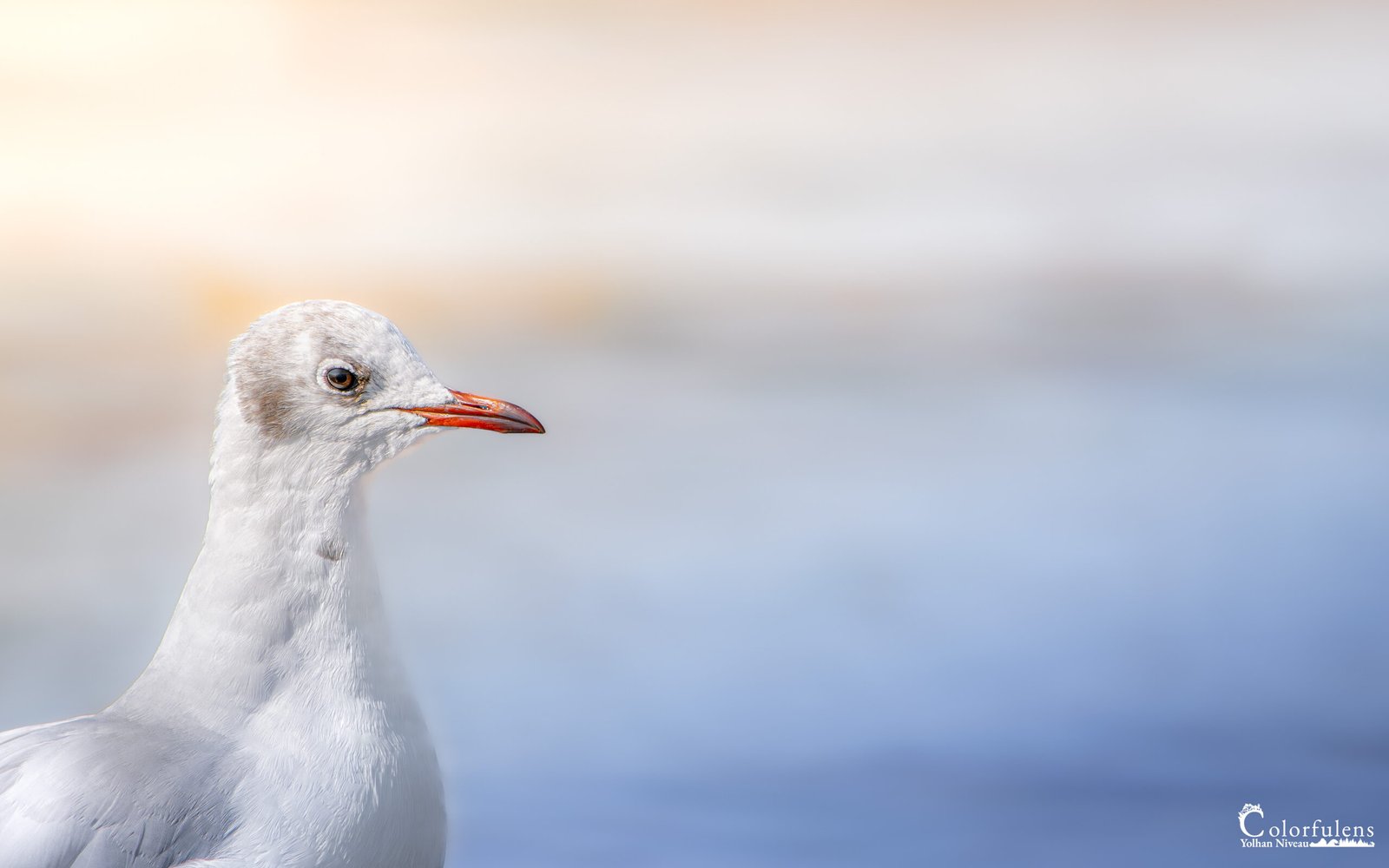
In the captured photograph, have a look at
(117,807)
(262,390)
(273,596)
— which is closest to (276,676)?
(273,596)

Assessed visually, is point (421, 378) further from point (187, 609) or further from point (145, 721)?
point (145, 721)

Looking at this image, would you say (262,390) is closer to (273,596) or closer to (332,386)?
(332,386)

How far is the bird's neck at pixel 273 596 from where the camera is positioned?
88.0 inches

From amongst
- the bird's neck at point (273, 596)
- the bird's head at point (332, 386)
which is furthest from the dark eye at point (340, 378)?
the bird's neck at point (273, 596)

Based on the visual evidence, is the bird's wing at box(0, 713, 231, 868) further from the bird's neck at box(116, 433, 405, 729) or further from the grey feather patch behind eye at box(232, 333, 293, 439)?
the grey feather patch behind eye at box(232, 333, 293, 439)

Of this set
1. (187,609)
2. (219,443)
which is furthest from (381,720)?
(219,443)

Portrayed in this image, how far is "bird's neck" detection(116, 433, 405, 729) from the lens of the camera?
2.23 metres

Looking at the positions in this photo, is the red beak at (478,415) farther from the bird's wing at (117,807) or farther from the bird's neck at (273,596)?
the bird's wing at (117,807)

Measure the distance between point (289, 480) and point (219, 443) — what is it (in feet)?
0.40

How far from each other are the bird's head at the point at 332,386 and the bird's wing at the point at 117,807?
1.52 ft

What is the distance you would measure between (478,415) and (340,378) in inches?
7.8

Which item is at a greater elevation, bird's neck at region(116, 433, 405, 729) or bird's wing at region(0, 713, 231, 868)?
bird's neck at region(116, 433, 405, 729)

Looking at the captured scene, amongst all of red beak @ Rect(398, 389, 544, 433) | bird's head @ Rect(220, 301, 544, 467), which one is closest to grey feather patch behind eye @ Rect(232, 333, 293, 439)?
bird's head @ Rect(220, 301, 544, 467)

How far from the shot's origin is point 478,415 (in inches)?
88.7
